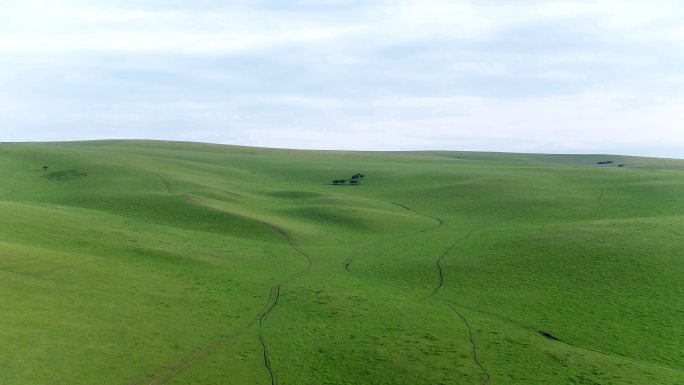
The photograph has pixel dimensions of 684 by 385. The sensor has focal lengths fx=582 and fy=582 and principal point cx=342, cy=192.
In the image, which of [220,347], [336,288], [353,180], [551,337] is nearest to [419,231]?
[336,288]

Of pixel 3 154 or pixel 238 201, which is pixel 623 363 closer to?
pixel 238 201

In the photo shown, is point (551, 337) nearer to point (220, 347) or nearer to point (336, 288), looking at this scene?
point (336, 288)

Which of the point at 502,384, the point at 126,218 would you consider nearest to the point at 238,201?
the point at 126,218

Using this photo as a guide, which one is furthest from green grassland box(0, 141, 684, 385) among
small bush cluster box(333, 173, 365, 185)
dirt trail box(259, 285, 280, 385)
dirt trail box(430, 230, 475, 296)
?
small bush cluster box(333, 173, 365, 185)

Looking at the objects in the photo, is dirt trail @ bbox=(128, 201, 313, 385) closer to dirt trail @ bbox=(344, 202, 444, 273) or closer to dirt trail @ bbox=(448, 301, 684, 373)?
dirt trail @ bbox=(344, 202, 444, 273)

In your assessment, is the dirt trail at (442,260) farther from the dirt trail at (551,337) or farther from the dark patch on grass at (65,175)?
the dark patch on grass at (65,175)

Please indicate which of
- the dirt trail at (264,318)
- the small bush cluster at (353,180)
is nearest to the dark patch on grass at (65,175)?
the small bush cluster at (353,180)
